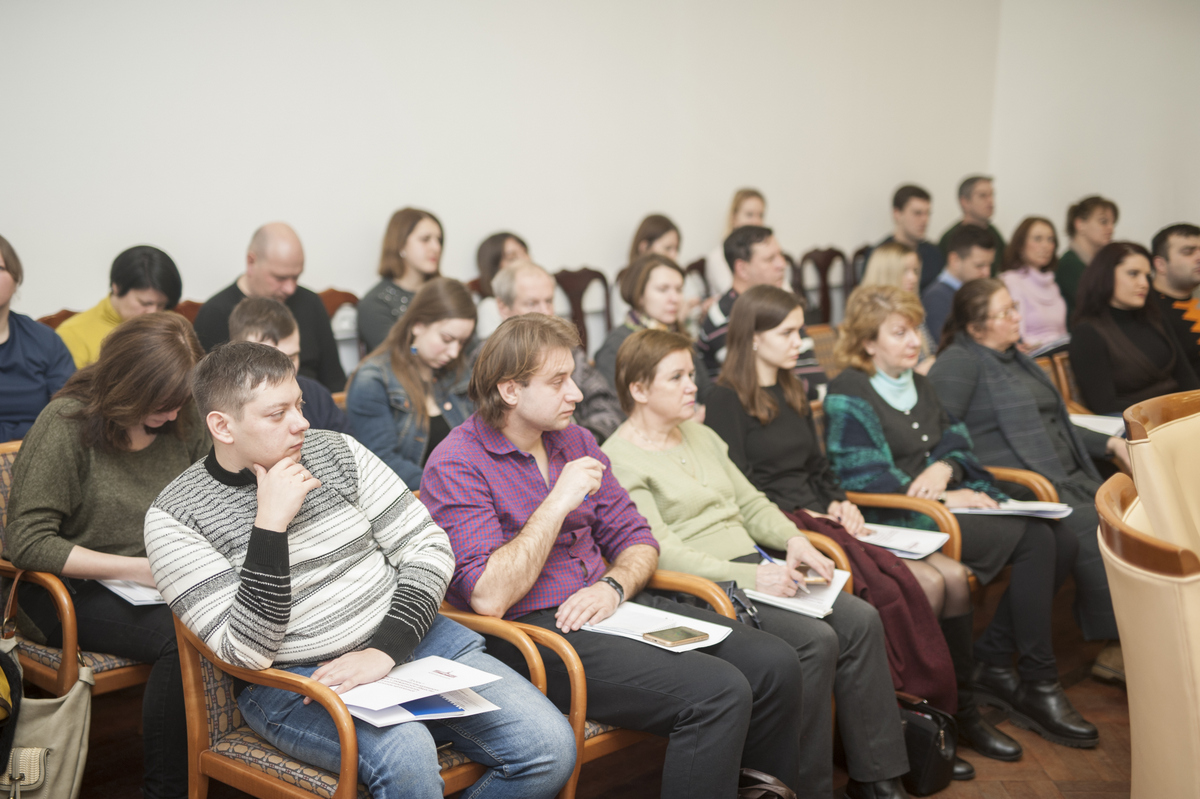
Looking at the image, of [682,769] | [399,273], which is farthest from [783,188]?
[682,769]

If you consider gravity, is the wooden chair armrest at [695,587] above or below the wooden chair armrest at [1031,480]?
below

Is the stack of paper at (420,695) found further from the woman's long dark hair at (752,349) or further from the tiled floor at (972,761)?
the woman's long dark hair at (752,349)

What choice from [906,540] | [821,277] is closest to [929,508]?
[906,540]

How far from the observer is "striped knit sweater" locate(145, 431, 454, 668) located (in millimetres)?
1630

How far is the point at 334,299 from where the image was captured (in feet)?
14.0

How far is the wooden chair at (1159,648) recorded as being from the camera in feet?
4.07

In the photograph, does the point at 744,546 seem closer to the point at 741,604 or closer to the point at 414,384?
the point at 741,604

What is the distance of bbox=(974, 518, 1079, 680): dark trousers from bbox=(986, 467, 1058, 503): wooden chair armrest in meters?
0.32

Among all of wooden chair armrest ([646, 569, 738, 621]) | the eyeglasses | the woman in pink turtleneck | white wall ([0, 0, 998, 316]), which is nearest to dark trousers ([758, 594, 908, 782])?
wooden chair armrest ([646, 569, 738, 621])

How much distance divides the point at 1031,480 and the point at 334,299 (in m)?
2.92

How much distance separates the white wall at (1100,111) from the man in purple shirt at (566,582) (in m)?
6.45

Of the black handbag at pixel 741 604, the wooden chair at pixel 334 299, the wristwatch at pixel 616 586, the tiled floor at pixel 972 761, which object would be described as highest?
the wooden chair at pixel 334 299

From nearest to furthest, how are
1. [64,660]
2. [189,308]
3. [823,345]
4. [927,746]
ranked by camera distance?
[64,660] < [927,746] < [189,308] < [823,345]

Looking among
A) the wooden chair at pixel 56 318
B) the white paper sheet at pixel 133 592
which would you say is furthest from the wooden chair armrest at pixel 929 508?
the wooden chair at pixel 56 318
